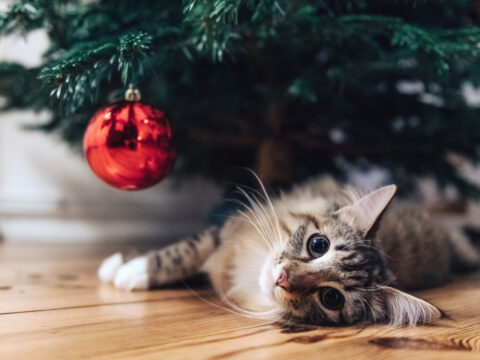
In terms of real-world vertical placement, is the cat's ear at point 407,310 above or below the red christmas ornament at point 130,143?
below

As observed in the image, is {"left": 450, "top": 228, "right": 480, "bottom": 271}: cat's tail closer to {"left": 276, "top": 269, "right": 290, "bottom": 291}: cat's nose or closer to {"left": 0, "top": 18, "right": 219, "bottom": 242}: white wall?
{"left": 0, "top": 18, "right": 219, "bottom": 242}: white wall

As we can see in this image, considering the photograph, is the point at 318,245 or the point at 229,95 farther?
the point at 229,95

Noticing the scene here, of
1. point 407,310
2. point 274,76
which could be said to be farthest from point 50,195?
point 407,310

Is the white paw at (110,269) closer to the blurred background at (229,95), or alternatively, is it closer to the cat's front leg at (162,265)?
the cat's front leg at (162,265)

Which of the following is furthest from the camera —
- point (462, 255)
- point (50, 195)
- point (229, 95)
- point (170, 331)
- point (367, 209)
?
point (50, 195)

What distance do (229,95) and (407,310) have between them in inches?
32.0

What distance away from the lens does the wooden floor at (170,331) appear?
25.8 inches

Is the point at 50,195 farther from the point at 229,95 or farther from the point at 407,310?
the point at 407,310

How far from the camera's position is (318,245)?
91 centimetres

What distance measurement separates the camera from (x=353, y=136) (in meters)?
1.51

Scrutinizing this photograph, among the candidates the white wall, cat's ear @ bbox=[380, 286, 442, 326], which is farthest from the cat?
the white wall

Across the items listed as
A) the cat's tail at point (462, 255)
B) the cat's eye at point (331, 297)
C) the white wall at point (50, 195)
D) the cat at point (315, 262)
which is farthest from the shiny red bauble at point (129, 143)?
the cat's tail at point (462, 255)

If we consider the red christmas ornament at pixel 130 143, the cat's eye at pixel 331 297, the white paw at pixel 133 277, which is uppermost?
the red christmas ornament at pixel 130 143

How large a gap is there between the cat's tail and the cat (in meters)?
0.26
